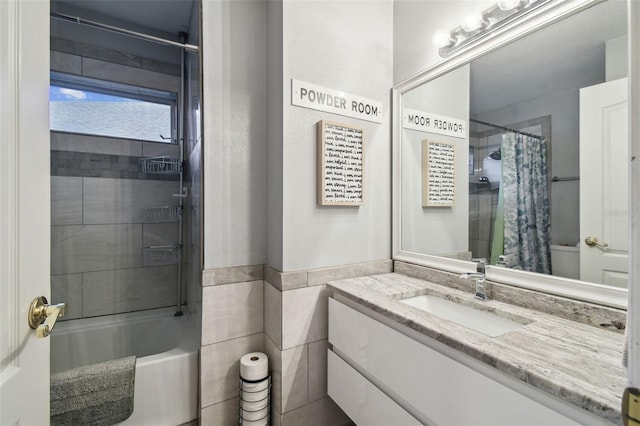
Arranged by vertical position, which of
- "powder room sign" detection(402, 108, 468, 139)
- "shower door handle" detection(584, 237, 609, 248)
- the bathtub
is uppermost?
"powder room sign" detection(402, 108, 468, 139)

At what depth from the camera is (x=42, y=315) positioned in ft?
2.31

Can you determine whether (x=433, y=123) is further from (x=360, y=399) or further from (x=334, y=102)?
(x=360, y=399)

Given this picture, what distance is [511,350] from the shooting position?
744 millimetres

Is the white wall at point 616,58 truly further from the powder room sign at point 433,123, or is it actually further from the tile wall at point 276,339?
the tile wall at point 276,339

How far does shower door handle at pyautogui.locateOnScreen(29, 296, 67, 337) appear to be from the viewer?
2.23 feet

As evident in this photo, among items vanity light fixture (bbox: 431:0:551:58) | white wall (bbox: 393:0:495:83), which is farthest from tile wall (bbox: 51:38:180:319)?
vanity light fixture (bbox: 431:0:551:58)

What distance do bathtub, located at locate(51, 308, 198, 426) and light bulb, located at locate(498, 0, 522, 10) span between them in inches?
87.3

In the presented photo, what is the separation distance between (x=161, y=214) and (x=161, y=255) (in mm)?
344

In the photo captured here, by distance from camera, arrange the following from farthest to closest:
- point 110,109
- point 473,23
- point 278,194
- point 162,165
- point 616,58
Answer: point 162,165 < point 110,109 < point 278,194 < point 473,23 < point 616,58

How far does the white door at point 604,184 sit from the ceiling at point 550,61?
0.32ft

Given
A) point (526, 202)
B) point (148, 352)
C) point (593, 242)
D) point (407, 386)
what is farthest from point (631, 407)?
point (148, 352)

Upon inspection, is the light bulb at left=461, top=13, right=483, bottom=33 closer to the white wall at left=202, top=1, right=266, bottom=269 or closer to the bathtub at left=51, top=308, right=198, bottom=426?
the white wall at left=202, top=1, right=266, bottom=269

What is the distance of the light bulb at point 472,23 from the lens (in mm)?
1256

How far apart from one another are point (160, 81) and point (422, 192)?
2309 millimetres
